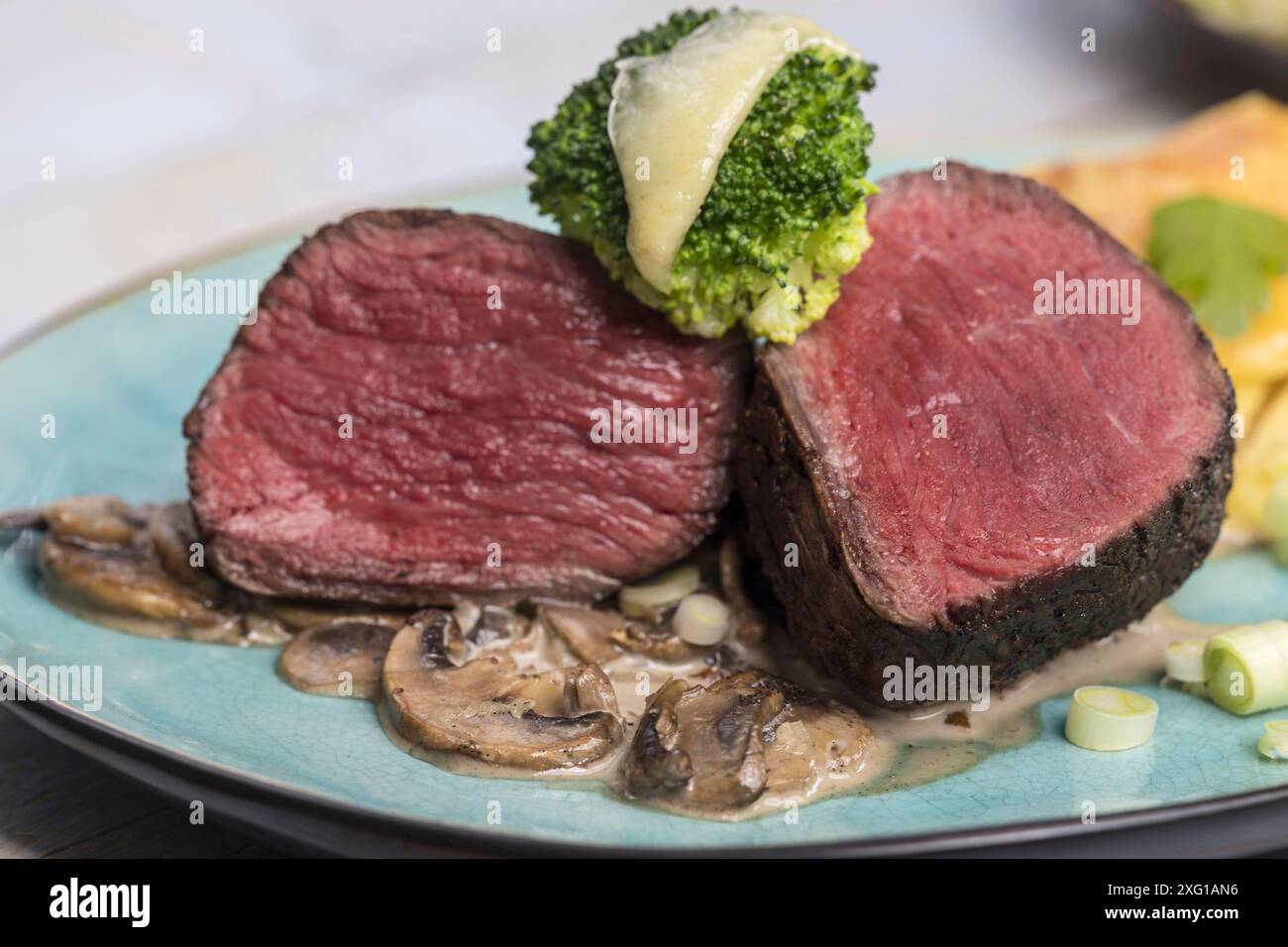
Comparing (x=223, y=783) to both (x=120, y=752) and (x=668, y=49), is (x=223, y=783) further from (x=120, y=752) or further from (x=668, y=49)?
(x=668, y=49)

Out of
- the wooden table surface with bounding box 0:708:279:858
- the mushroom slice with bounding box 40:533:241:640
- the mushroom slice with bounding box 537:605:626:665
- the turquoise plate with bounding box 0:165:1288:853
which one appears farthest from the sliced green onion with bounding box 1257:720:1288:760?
the mushroom slice with bounding box 40:533:241:640

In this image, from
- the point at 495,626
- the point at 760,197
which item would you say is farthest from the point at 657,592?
the point at 760,197

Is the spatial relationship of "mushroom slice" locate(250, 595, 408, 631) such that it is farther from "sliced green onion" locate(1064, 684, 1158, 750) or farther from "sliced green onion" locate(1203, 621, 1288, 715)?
"sliced green onion" locate(1203, 621, 1288, 715)

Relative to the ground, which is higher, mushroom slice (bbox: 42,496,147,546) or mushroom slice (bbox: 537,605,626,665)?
mushroom slice (bbox: 42,496,147,546)

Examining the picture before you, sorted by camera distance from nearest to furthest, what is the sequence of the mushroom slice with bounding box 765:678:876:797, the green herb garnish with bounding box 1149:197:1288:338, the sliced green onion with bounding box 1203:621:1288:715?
1. the mushroom slice with bounding box 765:678:876:797
2. the sliced green onion with bounding box 1203:621:1288:715
3. the green herb garnish with bounding box 1149:197:1288:338

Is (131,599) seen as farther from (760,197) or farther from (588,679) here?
(760,197)

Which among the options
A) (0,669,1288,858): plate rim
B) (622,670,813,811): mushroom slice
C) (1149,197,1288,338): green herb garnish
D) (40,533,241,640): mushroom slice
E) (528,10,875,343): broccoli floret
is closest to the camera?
(0,669,1288,858): plate rim

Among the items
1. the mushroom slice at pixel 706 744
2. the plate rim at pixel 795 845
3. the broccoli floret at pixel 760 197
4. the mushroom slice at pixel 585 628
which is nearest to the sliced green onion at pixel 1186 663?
the plate rim at pixel 795 845
